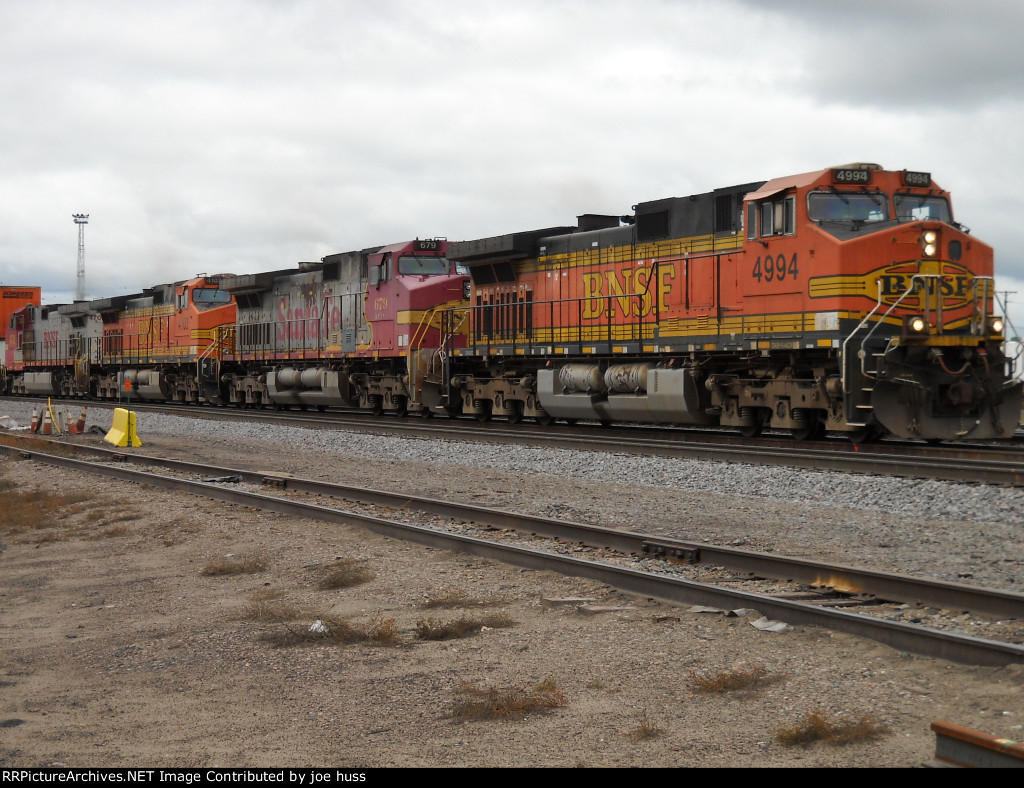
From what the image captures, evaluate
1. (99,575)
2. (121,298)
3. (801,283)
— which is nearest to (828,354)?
(801,283)

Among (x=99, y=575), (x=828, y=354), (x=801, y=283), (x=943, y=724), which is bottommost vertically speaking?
Result: (x=99, y=575)

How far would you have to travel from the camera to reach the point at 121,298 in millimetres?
37875

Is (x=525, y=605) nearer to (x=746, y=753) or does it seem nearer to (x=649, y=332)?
(x=746, y=753)

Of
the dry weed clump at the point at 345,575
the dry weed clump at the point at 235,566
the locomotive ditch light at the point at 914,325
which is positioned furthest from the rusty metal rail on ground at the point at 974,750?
the locomotive ditch light at the point at 914,325

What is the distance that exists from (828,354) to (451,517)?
6569mm

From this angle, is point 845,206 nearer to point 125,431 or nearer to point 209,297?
point 125,431

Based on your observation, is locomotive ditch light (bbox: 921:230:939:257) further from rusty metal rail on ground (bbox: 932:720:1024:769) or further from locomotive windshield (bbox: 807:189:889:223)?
rusty metal rail on ground (bbox: 932:720:1024:769)

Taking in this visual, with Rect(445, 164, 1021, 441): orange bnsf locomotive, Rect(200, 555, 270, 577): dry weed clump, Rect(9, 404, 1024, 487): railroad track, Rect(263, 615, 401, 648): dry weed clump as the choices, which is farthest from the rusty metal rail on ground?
Rect(445, 164, 1021, 441): orange bnsf locomotive

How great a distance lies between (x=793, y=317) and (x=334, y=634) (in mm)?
9890

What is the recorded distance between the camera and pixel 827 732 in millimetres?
4035

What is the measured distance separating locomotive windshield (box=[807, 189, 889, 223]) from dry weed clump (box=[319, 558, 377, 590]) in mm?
8803

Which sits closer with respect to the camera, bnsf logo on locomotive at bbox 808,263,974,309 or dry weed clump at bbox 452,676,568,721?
dry weed clump at bbox 452,676,568,721

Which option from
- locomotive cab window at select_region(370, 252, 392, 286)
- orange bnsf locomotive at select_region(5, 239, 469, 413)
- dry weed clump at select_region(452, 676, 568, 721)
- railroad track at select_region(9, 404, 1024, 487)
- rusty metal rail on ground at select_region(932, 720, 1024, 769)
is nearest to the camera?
rusty metal rail on ground at select_region(932, 720, 1024, 769)

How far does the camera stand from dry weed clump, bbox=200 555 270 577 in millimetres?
7855
